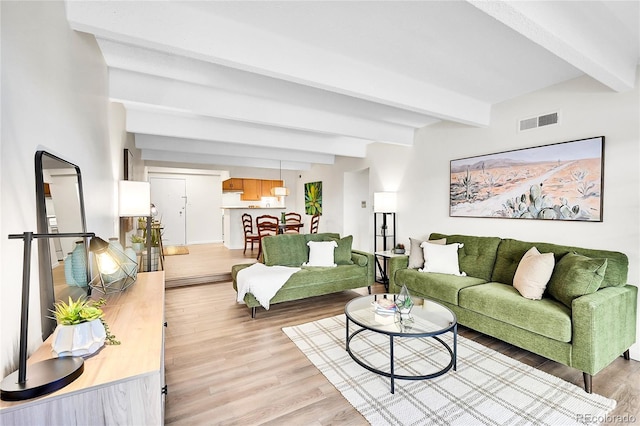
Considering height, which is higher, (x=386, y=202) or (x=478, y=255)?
(x=386, y=202)

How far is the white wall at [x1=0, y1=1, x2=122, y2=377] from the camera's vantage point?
1007 mm

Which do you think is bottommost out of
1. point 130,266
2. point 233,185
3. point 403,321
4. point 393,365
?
point 393,365

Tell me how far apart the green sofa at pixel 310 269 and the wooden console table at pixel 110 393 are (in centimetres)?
216

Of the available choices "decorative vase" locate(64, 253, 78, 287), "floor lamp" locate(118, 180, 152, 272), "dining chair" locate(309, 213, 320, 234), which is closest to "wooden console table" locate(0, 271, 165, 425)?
"decorative vase" locate(64, 253, 78, 287)

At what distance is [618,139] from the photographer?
257 centimetres

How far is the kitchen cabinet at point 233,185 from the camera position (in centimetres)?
775

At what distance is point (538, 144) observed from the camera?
3.09 metres

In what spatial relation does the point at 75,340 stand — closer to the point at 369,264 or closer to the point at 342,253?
the point at 342,253

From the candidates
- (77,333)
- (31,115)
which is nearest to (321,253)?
(77,333)

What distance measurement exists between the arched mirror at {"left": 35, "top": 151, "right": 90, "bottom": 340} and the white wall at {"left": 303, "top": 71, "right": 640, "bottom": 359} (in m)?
3.78

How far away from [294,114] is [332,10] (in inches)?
69.4

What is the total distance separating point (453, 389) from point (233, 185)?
22.2ft

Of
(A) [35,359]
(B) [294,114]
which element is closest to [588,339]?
(A) [35,359]

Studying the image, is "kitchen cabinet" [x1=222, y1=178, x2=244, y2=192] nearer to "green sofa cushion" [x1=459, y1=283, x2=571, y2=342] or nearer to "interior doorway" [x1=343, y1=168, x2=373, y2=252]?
"interior doorway" [x1=343, y1=168, x2=373, y2=252]
